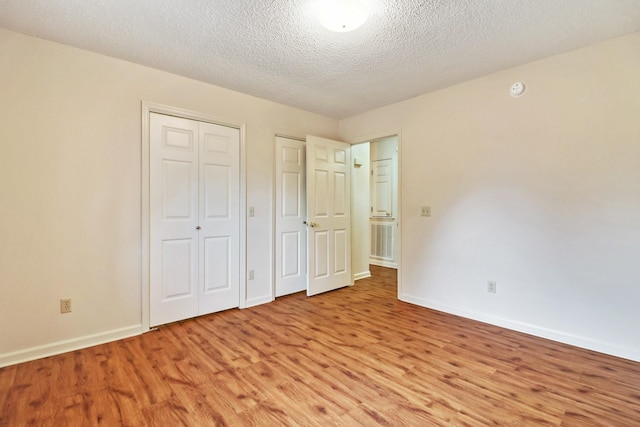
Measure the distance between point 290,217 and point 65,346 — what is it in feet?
7.94

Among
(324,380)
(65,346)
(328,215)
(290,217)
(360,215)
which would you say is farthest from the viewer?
(360,215)

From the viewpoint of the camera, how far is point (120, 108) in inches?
100

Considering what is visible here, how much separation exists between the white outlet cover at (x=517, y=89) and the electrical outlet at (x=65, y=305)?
4.26 metres

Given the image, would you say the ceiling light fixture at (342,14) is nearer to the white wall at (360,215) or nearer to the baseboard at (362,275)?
the white wall at (360,215)

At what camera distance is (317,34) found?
2.15 meters

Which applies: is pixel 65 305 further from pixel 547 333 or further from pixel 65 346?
pixel 547 333

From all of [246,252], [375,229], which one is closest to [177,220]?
[246,252]

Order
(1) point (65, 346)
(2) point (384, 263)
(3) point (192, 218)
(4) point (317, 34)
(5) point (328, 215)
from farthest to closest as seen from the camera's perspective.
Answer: (2) point (384, 263) < (5) point (328, 215) < (3) point (192, 218) < (1) point (65, 346) < (4) point (317, 34)

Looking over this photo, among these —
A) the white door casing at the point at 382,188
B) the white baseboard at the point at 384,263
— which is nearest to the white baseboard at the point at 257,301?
the white baseboard at the point at 384,263

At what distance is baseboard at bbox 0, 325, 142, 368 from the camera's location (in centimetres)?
211

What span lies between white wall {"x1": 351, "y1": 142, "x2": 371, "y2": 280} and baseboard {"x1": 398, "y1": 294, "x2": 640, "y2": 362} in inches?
55.5

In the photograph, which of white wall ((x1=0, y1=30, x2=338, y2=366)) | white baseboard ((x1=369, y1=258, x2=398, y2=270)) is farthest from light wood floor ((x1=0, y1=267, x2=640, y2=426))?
white baseboard ((x1=369, y1=258, x2=398, y2=270))

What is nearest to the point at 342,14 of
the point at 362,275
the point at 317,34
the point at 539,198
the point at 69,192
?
the point at 317,34

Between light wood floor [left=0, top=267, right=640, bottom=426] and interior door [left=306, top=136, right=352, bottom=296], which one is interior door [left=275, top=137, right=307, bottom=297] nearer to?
interior door [left=306, top=136, right=352, bottom=296]
